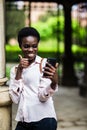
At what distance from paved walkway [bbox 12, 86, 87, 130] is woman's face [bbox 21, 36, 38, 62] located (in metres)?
3.41

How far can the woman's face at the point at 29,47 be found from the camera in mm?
3578

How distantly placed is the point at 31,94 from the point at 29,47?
0.38m

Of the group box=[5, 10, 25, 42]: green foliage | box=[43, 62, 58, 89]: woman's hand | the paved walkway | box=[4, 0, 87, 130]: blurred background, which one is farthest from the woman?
box=[5, 10, 25, 42]: green foliage

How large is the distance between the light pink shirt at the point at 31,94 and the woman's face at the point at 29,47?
61 mm

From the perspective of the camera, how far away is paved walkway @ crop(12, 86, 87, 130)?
7.56 metres

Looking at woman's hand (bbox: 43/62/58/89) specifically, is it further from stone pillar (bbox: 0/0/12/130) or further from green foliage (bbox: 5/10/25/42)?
green foliage (bbox: 5/10/25/42)

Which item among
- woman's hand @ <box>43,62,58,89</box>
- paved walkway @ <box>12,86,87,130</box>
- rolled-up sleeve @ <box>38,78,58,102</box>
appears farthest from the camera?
paved walkway @ <box>12,86,87,130</box>

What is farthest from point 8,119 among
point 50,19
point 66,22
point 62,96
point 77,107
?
point 50,19

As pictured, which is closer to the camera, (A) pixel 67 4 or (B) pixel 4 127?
(B) pixel 4 127

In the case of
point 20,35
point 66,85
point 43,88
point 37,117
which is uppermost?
point 20,35

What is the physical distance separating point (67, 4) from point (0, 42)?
7.26 meters

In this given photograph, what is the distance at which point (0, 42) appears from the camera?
4598mm

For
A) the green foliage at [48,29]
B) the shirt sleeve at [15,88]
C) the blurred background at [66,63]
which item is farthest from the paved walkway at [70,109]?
the green foliage at [48,29]

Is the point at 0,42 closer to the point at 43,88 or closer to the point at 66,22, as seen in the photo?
the point at 43,88
